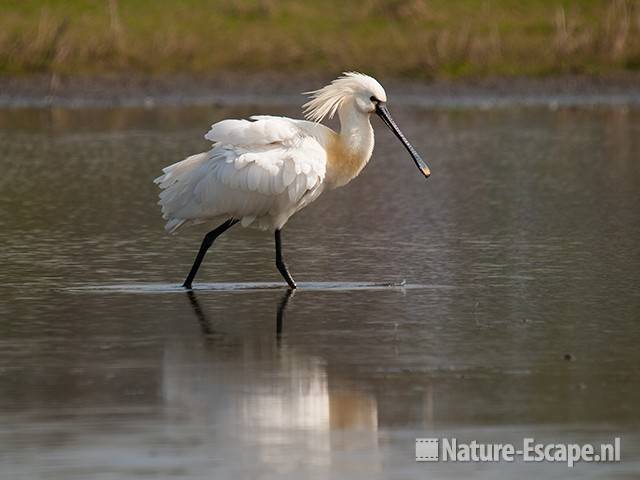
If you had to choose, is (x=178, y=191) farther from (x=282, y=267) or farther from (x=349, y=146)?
(x=349, y=146)

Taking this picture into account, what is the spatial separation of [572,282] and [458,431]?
4061 mm

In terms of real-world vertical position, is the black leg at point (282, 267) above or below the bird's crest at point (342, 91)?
below

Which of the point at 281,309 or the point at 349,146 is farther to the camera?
the point at 349,146

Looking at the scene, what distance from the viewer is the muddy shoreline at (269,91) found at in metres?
24.7

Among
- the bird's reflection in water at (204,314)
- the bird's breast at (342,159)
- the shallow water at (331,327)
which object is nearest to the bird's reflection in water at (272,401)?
the shallow water at (331,327)

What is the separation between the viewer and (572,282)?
12000 millimetres

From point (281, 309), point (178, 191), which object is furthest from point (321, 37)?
point (281, 309)

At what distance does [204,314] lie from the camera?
438 inches

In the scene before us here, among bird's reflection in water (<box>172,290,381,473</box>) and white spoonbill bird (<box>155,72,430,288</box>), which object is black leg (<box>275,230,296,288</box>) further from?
bird's reflection in water (<box>172,290,381,473</box>)

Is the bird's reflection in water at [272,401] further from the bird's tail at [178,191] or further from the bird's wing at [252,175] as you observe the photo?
the bird's tail at [178,191]

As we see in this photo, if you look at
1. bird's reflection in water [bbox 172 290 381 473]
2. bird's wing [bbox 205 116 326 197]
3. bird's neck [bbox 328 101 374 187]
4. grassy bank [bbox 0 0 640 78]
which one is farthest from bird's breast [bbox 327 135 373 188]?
grassy bank [bbox 0 0 640 78]

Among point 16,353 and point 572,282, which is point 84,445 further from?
point 572,282

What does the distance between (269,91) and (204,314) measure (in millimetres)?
13871

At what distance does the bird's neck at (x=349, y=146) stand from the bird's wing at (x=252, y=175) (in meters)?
0.26
